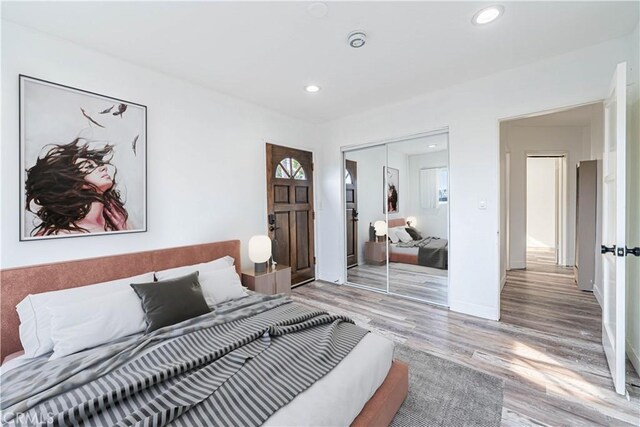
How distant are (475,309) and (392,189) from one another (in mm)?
1855

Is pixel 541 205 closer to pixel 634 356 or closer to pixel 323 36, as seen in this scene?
pixel 634 356

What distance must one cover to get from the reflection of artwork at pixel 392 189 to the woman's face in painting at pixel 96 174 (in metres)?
3.29

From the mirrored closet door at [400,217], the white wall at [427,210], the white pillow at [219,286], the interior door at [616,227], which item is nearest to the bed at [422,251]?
the mirrored closet door at [400,217]

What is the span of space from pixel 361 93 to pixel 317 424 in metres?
3.31

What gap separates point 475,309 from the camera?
310cm

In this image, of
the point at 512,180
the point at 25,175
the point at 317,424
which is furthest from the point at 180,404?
the point at 512,180

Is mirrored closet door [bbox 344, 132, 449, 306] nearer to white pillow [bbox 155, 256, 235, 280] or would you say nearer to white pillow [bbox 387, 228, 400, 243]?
white pillow [bbox 387, 228, 400, 243]

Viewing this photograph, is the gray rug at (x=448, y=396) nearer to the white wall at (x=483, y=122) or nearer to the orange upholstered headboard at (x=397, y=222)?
the white wall at (x=483, y=122)

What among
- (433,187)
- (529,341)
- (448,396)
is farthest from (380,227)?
(448,396)

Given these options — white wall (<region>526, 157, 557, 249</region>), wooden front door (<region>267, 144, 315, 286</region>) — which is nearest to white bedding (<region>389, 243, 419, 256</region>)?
wooden front door (<region>267, 144, 315, 286</region>)

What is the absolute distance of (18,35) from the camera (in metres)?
1.96

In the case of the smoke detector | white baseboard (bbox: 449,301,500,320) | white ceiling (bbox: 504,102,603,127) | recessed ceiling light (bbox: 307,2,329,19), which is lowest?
white baseboard (bbox: 449,301,500,320)

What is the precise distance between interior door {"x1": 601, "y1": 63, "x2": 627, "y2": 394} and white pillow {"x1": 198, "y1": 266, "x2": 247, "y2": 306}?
9.26ft

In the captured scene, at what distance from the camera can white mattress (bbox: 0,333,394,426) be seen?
1.14 metres
